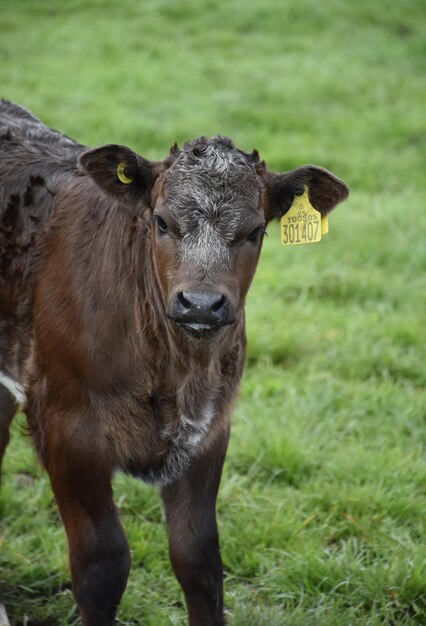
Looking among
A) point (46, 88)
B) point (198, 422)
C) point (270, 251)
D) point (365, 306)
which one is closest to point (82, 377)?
point (198, 422)

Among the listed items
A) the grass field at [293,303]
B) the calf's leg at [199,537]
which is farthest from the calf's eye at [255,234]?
the grass field at [293,303]

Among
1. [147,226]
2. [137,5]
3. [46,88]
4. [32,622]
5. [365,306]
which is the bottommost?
[32,622]

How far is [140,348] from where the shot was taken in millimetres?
3861

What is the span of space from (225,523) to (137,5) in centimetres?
1050

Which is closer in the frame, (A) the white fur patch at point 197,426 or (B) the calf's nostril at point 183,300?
(B) the calf's nostril at point 183,300

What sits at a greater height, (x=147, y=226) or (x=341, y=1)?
(x=341, y=1)

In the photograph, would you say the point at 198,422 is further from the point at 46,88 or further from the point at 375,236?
the point at 46,88

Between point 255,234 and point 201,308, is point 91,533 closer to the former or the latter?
point 201,308

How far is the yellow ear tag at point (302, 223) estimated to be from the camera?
13.2 ft

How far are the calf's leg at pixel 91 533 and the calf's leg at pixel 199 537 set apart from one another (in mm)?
258

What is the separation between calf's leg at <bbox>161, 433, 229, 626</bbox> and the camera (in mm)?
4027

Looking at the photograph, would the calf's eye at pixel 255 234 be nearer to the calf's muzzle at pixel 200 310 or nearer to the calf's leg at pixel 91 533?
the calf's muzzle at pixel 200 310

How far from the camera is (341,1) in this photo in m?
14.5


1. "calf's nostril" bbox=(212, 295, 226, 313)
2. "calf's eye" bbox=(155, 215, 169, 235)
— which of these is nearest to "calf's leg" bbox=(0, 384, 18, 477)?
"calf's eye" bbox=(155, 215, 169, 235)
